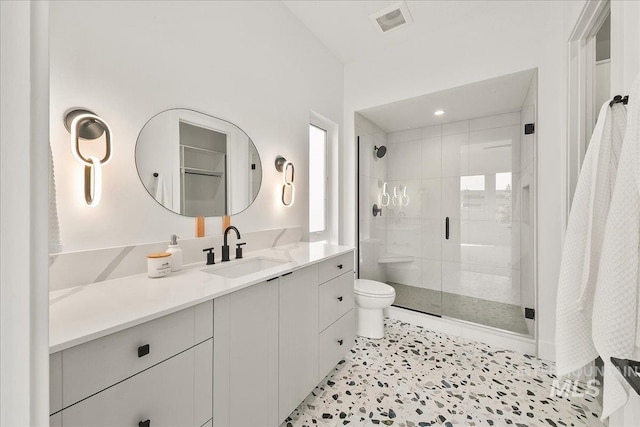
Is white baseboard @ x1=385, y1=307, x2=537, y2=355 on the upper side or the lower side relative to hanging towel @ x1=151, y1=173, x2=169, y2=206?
lower

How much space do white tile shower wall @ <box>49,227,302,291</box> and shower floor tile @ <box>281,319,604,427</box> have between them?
109 cm

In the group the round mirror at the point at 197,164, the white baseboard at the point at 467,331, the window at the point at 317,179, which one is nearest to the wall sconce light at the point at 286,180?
the round mirror at the point at 197,164

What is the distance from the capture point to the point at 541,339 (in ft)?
6.61

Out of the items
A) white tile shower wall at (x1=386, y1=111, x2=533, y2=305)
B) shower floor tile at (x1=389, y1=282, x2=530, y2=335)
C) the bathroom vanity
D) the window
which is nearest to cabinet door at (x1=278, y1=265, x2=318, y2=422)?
the bathroom vanity

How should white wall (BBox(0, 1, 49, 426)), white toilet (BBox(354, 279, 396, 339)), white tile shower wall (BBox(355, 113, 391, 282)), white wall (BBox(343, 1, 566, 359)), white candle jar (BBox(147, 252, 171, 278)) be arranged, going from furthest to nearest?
1. white tile shower wall (BBox(355, 113, 391, 282))
2. white toilet (BBox(354, 279, 396, 339))
3. white wall (BBox(343, 1, 566, 359))
4. white candle jar (BBox(147, 252, 171, 278))
5. white wall (BBox(0, 1, 49, 426))

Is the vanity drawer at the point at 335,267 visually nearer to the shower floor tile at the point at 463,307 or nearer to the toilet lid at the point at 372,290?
the toilet lid at the point at 372,290

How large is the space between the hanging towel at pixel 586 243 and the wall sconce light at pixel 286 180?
5.69ft

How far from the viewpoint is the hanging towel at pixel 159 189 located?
4.58ft

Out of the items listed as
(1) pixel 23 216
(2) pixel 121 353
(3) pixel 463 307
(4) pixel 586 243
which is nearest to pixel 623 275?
(4) pixel 586 243

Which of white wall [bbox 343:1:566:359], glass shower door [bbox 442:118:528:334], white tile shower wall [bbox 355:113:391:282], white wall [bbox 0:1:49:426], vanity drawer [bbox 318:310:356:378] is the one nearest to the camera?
white wall [bbox 0:1:49:426]

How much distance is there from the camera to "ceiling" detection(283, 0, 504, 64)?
2139 mm

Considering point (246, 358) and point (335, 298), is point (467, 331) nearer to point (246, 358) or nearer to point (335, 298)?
point (335, 298)

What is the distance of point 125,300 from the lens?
96cm

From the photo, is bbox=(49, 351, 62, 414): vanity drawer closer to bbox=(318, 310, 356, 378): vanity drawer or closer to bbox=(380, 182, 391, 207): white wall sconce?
bbox=(318, 310, 356, 378): vanity drawer
